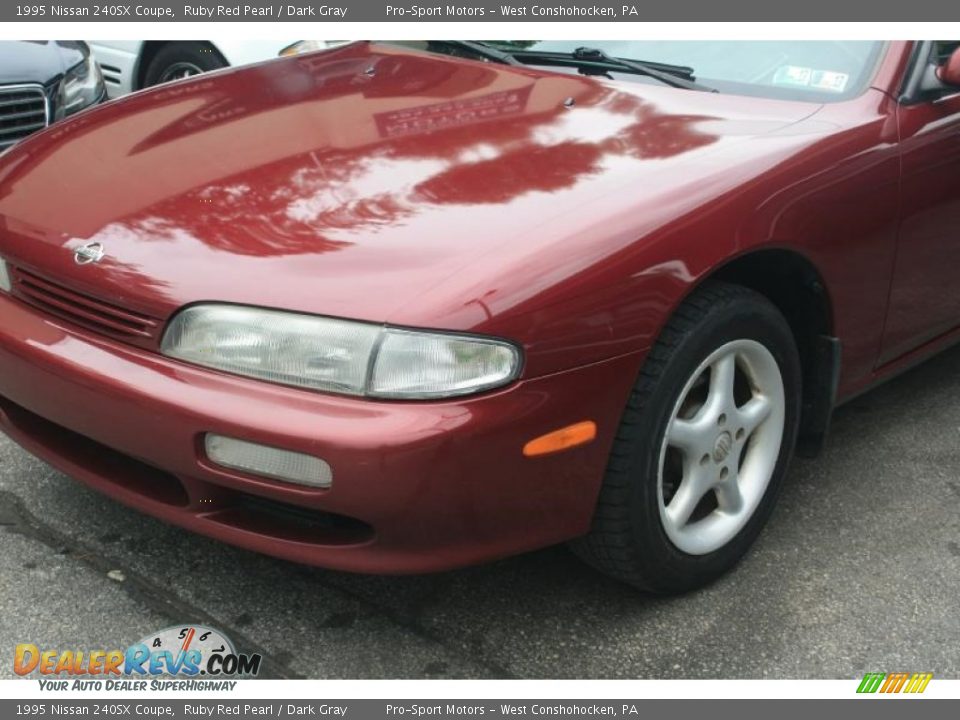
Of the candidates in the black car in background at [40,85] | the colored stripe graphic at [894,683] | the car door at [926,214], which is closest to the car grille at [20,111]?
the black car in background at [40,85]

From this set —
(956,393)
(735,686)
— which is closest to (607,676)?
(735,686)

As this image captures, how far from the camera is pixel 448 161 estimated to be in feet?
8.13

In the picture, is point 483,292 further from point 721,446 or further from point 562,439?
point 721,446

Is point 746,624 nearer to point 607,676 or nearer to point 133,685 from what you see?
point 607,676

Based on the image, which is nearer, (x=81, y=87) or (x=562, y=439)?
(x=562, y=439)

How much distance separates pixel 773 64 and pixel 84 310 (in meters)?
→ 1.86

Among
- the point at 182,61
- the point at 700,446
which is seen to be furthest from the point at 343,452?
the point at 182,61

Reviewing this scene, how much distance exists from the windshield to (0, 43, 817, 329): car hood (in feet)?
0.41

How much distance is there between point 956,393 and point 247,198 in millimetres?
2543

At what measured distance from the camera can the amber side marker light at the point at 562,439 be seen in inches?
82.3

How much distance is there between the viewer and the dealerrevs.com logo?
2256mm

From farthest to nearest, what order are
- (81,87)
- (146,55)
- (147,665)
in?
(146,55), (81,87), (147,665)

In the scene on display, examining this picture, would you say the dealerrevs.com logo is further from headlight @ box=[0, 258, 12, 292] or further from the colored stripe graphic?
the colored stripe graphic

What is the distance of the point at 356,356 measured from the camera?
6.61ft
